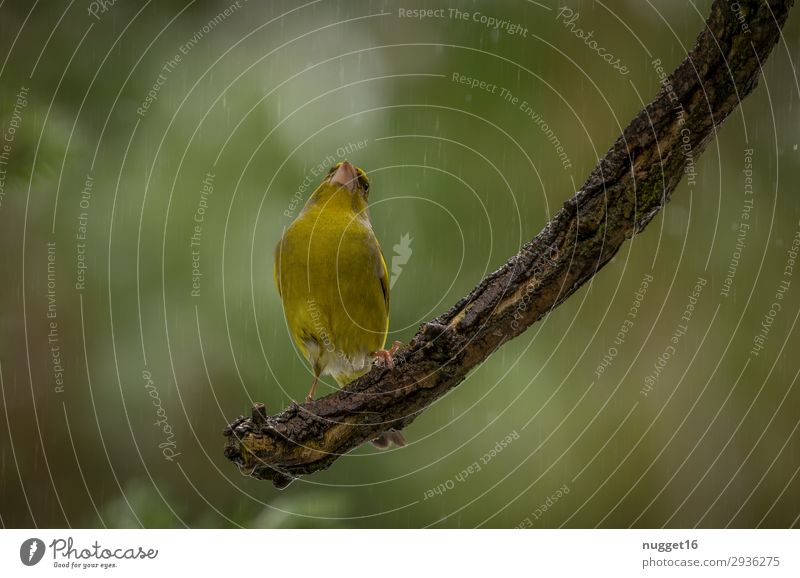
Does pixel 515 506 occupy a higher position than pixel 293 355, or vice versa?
pixel 293 355

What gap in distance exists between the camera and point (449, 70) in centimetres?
495

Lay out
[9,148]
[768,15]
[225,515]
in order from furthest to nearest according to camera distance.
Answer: [225,515], [9,148], [768,15]

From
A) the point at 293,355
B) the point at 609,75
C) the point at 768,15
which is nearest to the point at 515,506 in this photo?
the point at 293,355

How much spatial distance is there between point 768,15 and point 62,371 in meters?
4.00

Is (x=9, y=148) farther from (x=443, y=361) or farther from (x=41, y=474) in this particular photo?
(x=443, y=361)

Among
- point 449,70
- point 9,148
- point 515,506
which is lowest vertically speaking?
point 515,506

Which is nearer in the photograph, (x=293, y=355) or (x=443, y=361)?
(x=443, y=361)
